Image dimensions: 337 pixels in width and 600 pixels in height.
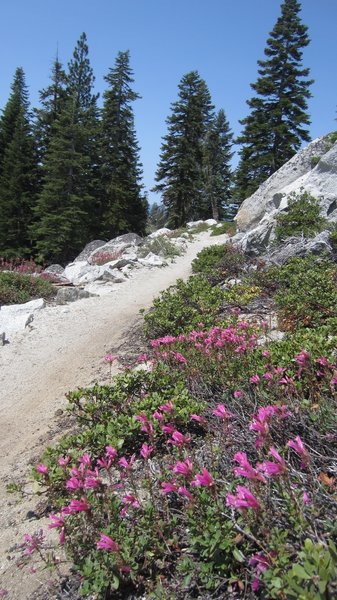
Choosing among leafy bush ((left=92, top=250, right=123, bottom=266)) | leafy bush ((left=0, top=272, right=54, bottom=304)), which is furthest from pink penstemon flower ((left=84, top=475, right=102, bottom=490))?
leafy bush ((left=92, top=250, right=123, bottom=266))

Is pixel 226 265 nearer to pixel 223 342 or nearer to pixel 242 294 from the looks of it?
pixel 242 294

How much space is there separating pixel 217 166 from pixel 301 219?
110ft

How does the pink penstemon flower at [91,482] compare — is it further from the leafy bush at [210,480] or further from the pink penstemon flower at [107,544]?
the pink penstemon flower at [107,544]

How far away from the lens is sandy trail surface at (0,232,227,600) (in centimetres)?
323

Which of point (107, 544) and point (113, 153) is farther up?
point (113, 153)

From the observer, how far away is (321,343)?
3887 millimetres

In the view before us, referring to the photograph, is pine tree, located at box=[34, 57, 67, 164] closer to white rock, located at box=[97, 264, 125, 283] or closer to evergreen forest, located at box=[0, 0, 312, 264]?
evergreen forest, located at box=[0, 0, 312, 264]

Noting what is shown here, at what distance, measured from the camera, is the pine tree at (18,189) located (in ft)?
100

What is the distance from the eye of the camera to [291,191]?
14148mm

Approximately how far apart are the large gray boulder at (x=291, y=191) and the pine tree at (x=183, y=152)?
20.3 meters

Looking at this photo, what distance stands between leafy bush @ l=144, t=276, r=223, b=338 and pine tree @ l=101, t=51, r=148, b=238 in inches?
951

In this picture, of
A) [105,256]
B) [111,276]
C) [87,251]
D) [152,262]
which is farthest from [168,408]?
[87,251]

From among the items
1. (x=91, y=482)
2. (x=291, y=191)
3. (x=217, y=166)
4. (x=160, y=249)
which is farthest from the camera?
(x=217, y=166)

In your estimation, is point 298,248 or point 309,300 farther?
point 298,248
